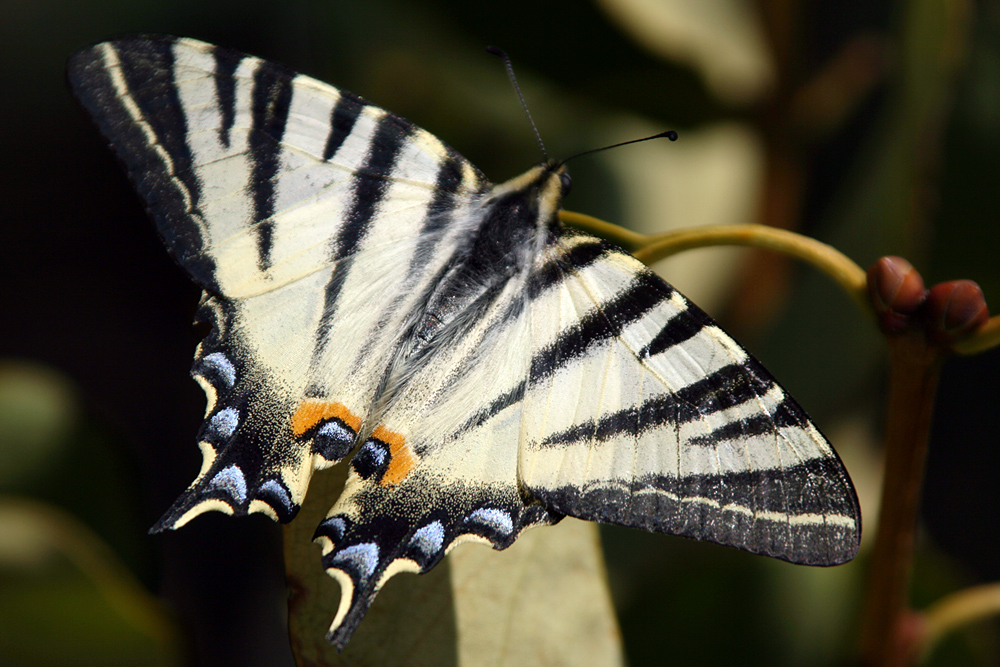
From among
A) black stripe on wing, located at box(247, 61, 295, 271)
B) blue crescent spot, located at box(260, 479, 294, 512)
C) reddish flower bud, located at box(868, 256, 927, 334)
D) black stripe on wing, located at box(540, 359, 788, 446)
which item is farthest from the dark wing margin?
black stripe on wing, located at box(247, 61, 295, 271)

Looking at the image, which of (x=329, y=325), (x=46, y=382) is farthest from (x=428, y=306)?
(x=46, y=382)

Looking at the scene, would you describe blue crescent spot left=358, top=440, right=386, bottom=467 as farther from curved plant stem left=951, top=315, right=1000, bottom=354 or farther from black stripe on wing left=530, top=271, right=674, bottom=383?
curved plant stem left=951, top=315, right=1000, bottom=354

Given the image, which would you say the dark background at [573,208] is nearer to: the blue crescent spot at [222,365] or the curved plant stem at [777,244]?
the blue crescent spot at [222,365]

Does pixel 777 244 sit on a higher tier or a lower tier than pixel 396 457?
higher

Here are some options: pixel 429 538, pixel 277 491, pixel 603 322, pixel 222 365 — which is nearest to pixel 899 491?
pixel 603 322

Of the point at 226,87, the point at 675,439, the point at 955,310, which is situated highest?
the point at 955,310

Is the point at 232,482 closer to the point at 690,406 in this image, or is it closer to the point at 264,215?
the point at 264,215
